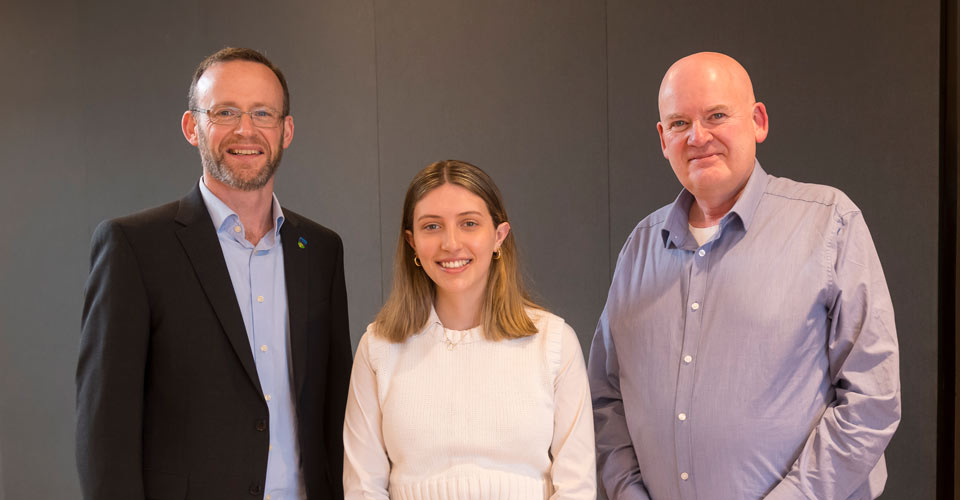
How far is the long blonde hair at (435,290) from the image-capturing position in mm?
2037

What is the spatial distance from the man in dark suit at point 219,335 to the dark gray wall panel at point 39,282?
9.26 ft

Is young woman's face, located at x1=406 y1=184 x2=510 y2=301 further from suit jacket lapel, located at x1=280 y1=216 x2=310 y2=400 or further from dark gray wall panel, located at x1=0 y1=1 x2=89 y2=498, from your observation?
dark gray wall panel, located at x1=0 y1=1 x2=89 y2=498

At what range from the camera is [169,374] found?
6.70ft

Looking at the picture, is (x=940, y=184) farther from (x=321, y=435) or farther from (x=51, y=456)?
(x=51, y=456)

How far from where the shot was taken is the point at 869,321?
73.7 inches

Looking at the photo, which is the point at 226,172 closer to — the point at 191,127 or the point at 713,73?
the point at 191,127

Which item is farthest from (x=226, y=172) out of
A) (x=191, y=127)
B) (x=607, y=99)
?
(x=607, y=99)

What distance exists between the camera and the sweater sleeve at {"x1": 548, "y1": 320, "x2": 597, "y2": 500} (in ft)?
6.34

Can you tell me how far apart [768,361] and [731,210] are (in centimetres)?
39

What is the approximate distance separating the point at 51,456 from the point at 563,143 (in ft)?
11.4

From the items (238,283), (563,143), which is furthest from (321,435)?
(563,143)

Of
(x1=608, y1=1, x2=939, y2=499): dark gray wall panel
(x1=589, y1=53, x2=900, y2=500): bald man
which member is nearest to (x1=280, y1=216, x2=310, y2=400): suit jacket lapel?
(x1=589, y1=53, x2=900, y2=500): bald man

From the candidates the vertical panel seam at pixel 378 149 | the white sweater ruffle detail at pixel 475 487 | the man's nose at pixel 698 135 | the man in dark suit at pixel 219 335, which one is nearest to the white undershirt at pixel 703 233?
the man's nose at pixel 698 135

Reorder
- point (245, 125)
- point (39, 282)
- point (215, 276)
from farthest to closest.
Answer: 1. point (39, 282)
2. point (245, 125)
3. point (215, 276)
